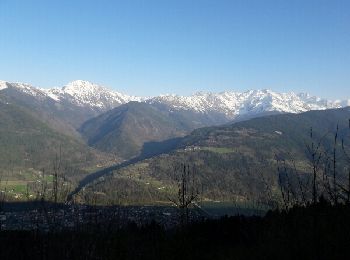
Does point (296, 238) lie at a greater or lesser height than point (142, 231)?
greater

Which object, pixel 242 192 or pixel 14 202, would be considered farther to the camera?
pixel 242 192

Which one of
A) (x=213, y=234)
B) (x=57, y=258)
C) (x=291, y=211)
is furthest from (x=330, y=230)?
(x=213, y=234)

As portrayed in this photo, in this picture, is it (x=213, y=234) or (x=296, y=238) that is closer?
(x=296, y=238)

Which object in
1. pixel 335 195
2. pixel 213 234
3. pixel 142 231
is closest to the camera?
pixel 335 195

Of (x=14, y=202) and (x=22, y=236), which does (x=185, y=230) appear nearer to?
(x=22, y=236)

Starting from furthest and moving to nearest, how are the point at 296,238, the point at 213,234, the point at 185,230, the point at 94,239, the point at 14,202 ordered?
the point at 14,202
the point at 213,234
the point at 94,239
the point at 185,230
the point at 296,238

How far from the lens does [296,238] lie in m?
10.0

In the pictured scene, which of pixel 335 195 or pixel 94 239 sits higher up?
pixel 335 195

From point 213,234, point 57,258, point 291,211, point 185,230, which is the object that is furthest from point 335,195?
point 213,234

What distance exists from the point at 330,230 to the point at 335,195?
822 mm

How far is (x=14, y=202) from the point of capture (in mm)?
156625

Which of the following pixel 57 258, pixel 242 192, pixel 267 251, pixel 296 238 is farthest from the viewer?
pixel 242 192

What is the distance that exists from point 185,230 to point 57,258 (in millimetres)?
24035

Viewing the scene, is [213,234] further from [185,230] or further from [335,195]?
[335,195]
